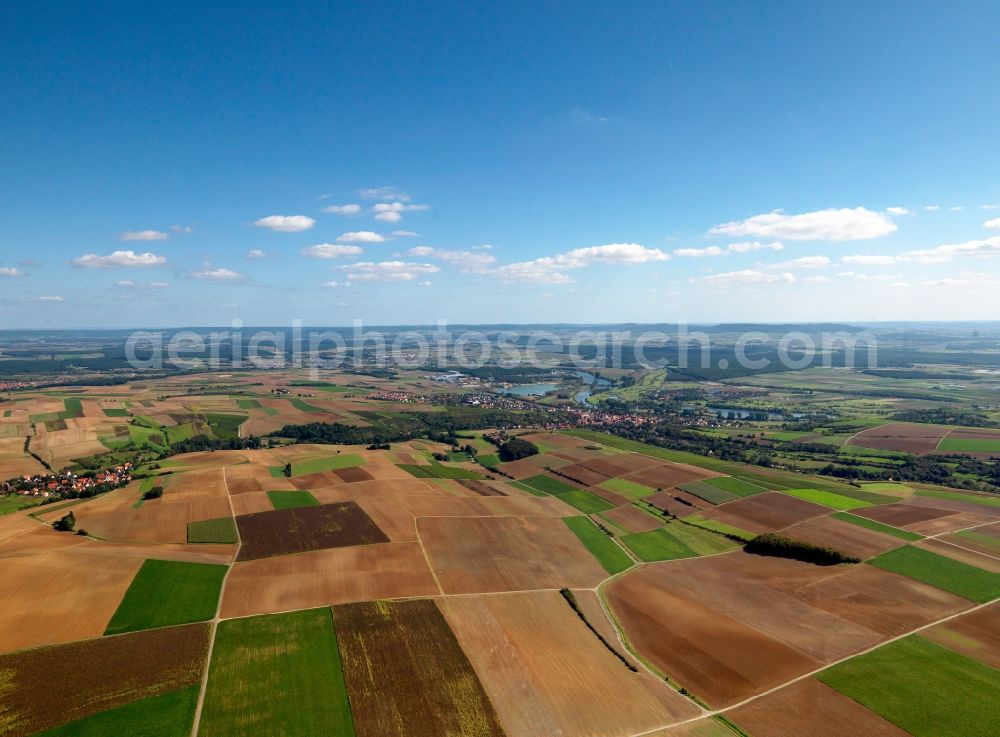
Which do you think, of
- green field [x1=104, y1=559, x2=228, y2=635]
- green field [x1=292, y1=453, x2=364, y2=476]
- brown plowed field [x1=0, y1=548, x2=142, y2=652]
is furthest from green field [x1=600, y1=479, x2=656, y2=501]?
brown plowed field [x1=0, y1=548, x2=142, y2=652]

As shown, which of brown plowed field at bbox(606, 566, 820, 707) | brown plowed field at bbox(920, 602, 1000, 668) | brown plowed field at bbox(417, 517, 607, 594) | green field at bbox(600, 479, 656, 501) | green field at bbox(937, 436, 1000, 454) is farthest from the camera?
green field at bbox(937, 436, 1000, 454)

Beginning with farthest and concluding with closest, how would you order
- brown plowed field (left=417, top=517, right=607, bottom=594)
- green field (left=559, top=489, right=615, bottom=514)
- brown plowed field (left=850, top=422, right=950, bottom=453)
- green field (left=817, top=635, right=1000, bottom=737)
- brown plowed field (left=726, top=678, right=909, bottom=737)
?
brown plowed field (left=850, top=422, right=950, bottom=453)
green field (left=559, top=489, right=615, bottom=514)
brown plowed field (left=417, top=517, right=607, bottom=594)
green field (left=817, top=635, right=1000, bottom=737)
brown plowed field (left=726, top=678, right=909, bottom=737)

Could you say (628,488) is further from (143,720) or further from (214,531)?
(143,720)

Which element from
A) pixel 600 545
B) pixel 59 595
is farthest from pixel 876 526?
pixel 59 595

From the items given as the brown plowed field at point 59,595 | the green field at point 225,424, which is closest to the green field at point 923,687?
the brown plowed field at point 59,595

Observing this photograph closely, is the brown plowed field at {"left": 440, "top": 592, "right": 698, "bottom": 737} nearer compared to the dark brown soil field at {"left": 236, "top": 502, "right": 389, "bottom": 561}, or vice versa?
the brown plowed field at {"left": 440, "top": 592, "right": 698, "bottom": 737}

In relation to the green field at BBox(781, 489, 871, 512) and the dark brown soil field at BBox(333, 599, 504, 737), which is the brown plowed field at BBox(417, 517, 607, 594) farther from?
the green field at BBox(781, 489, 871, 512)
